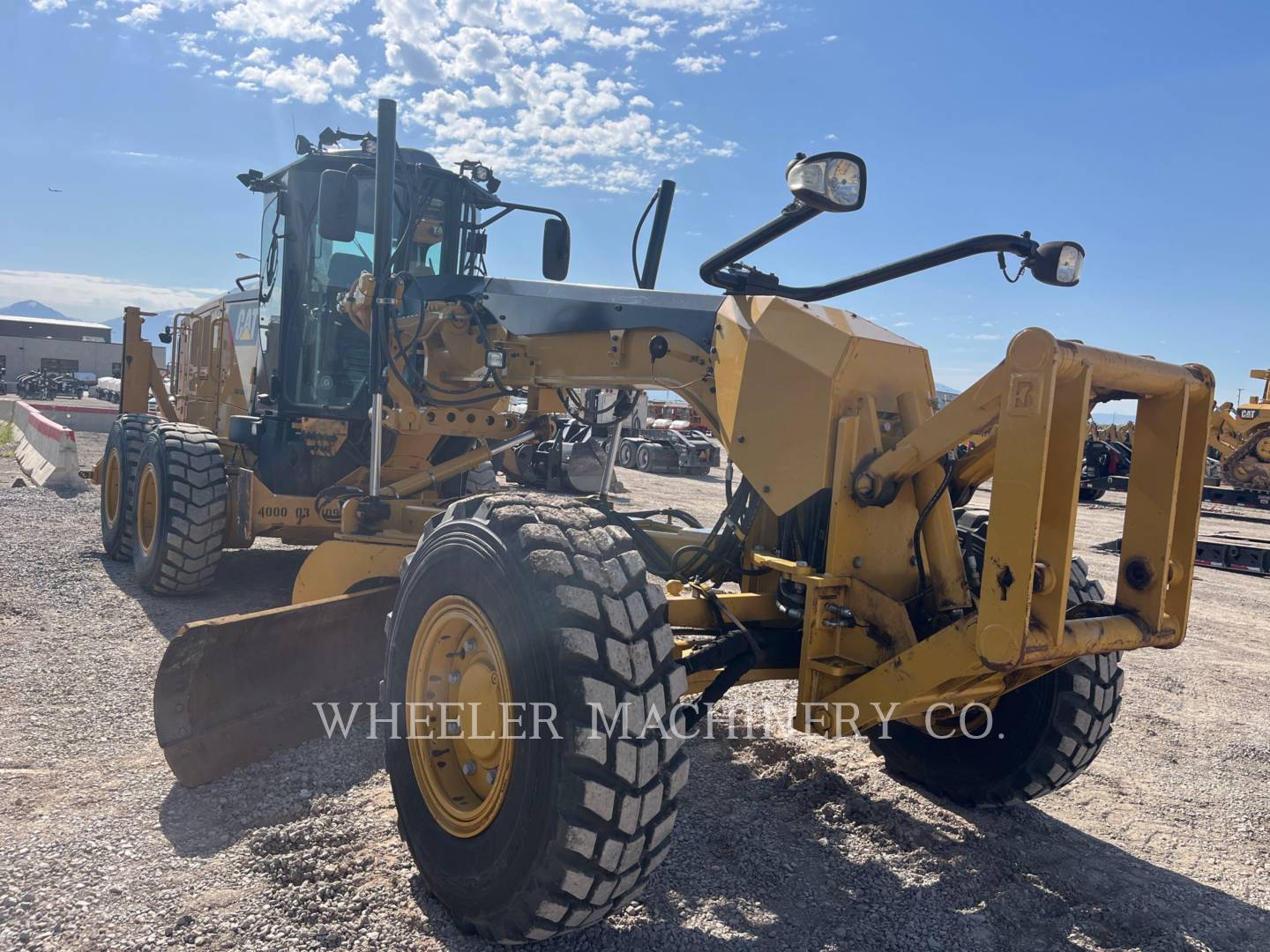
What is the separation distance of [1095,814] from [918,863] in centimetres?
113

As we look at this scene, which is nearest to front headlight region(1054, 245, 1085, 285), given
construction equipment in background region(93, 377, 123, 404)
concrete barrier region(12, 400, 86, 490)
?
concrete barrier region(12, 400, 86, 490)

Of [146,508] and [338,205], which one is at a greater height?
[338,205]

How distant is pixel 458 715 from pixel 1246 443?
23.6 meters

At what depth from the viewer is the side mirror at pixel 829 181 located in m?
2.82

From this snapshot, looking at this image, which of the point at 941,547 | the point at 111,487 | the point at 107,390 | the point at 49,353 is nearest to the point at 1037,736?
the point at 941,547

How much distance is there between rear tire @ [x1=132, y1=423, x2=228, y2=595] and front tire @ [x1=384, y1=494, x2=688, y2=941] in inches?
164

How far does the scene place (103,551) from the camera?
8.07 m

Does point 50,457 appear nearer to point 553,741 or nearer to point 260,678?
point 260,678

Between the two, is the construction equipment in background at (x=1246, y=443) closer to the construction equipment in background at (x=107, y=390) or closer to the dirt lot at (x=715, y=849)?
the dirt lot at (x=715, y=849)

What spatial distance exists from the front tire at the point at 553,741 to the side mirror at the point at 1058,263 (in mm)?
1775

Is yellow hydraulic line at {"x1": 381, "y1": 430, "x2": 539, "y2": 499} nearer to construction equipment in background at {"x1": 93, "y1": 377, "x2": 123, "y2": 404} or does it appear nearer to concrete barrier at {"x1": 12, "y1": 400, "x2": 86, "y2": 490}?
concrete barrier at {"x1": 12, "y1": 400, "x2": 86, "y2": 490}

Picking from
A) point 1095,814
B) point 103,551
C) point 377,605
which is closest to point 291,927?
point 377,605

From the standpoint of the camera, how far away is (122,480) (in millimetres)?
7609

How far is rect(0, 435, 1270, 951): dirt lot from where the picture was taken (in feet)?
9.24
